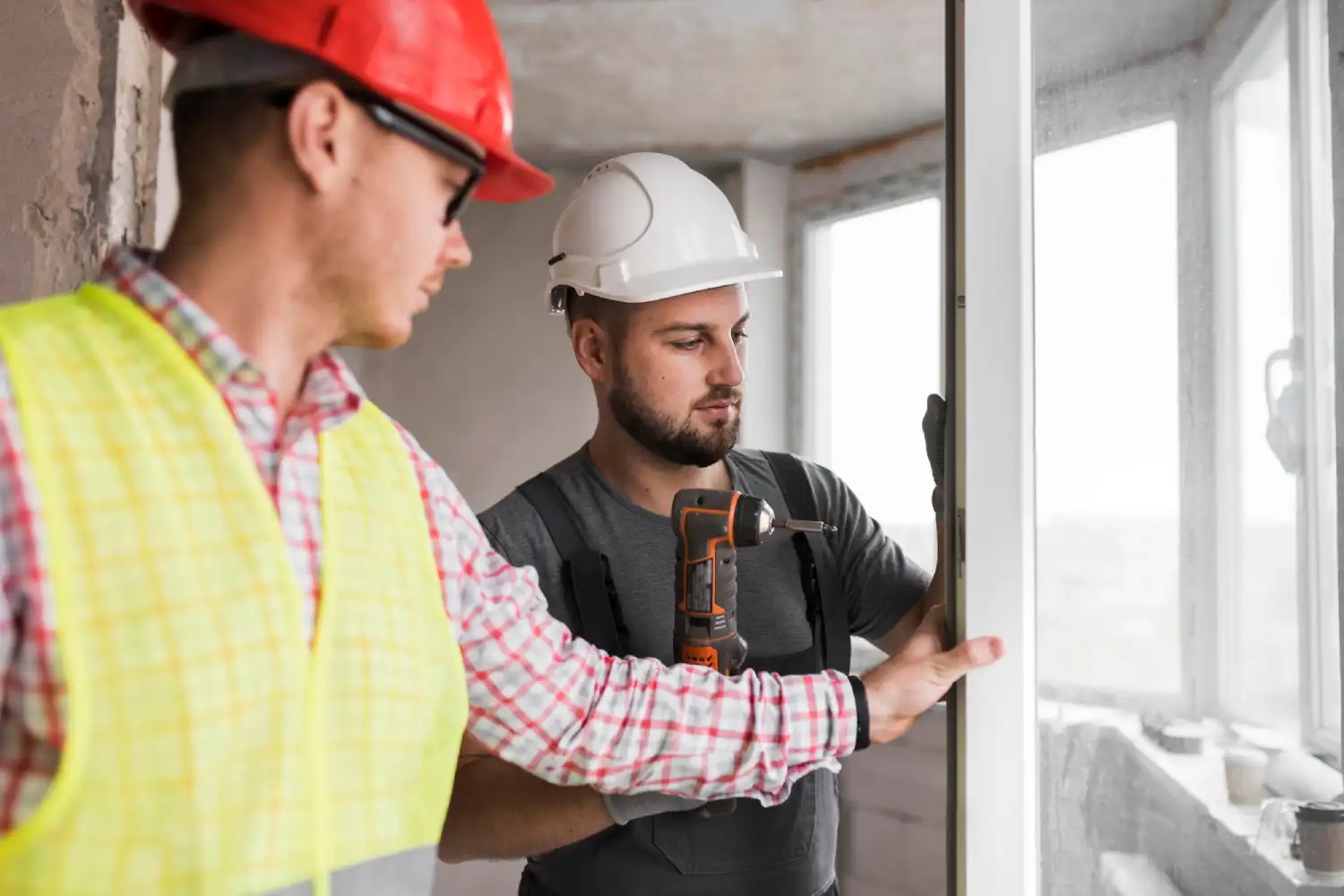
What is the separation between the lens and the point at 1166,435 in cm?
99

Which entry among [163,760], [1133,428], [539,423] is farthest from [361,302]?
[539,423]

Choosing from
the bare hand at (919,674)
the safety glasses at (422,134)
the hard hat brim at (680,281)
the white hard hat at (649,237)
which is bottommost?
the bare hand at (919,674)

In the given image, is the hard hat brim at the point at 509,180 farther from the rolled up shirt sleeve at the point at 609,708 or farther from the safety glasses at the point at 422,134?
the rolled up shirt sleeve at the point at 609,708

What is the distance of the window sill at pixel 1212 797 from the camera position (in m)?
0.92

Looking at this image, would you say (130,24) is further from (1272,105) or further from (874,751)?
(874,751)

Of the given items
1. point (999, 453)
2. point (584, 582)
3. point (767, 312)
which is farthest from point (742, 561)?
point (767, 312)

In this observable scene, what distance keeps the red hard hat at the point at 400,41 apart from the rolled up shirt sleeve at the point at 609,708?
334 millimetres

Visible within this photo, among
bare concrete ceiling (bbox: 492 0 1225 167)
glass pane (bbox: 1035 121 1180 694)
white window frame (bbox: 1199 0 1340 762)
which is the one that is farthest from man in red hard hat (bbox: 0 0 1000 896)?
bare concrete ceiling (bbox: 492 0 1225 167)

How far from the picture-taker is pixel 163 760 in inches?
26.4

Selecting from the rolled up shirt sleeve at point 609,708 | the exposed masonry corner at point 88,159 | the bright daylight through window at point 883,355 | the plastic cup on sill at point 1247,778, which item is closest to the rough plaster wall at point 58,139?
the exposed masonry corner at point 88,159

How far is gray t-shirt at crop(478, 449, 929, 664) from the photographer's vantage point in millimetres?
A: 1486

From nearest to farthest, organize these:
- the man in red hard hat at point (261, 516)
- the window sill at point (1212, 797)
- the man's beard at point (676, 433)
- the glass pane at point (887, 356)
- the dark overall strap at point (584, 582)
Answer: the man in red hard hat at point (261, 516) < the window sill at point (1212, 797) < the dark overall strap at point (584, 582) < the man's beard at point (676, 433) < the glass pane at point (887, 356)

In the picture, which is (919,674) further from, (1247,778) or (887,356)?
(887,356)

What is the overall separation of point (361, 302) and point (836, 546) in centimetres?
97
